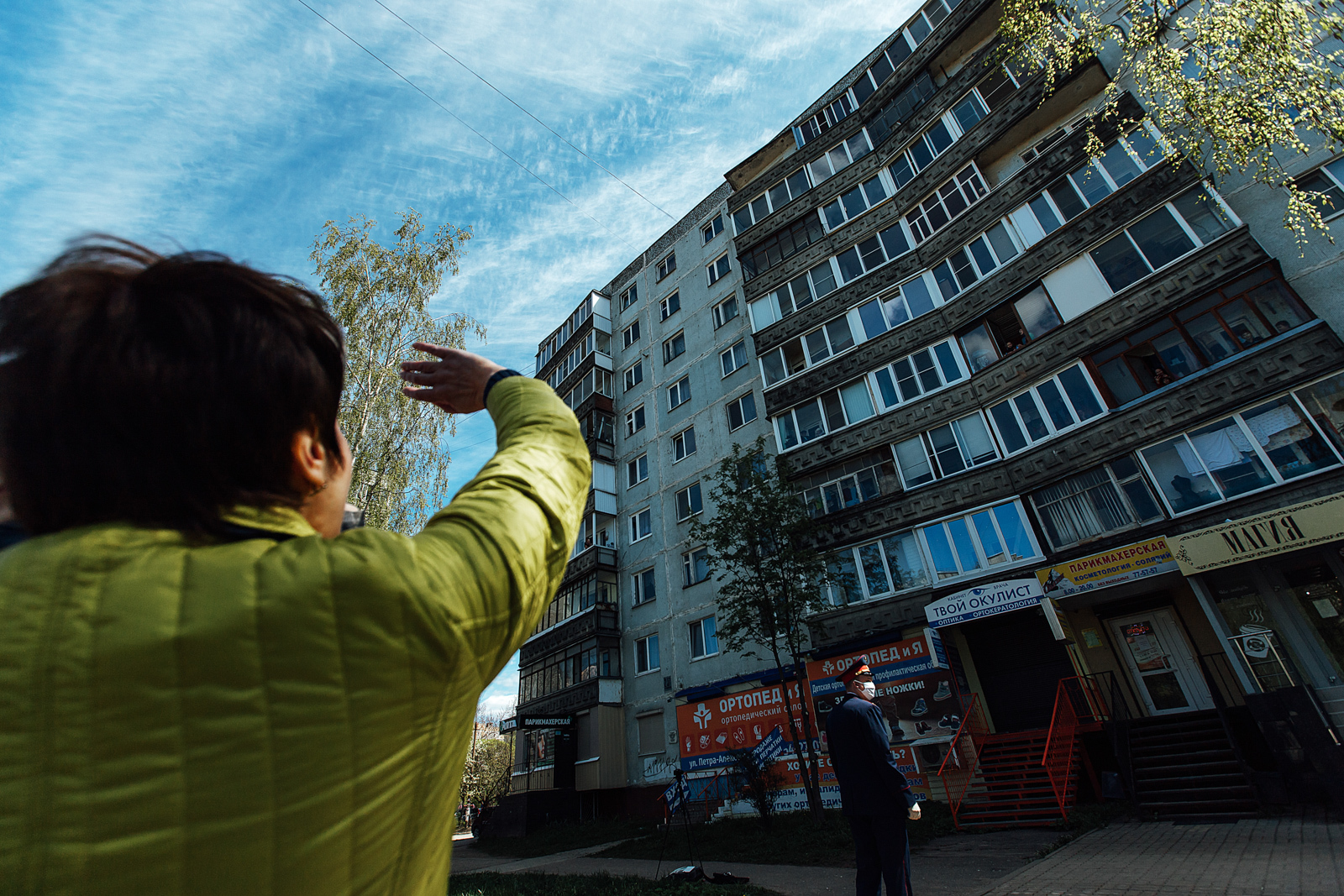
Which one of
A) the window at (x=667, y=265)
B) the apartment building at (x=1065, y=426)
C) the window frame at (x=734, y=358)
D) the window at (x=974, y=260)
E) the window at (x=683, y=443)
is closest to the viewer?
the apartment building at (x=1065, y=426)

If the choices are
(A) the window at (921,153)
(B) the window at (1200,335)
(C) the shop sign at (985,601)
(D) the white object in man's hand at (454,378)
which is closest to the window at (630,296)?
(A) the window at (921,153)

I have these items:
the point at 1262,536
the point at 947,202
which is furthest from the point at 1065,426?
the point at 947,202

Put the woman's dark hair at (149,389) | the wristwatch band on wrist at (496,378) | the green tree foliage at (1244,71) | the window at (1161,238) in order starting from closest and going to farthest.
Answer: the woman's dark hair at (149,389) < the wristwatch band on wrist at (496,378) < the green tree foliage at (1244,71) < the window at (1161,238)

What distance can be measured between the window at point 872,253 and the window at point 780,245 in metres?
1.97

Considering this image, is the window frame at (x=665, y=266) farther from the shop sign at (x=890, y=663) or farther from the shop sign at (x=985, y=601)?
the shop sign at (x=985, y=601)

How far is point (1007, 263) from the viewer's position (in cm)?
1816

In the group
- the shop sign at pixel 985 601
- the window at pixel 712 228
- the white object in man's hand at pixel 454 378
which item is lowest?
the white object in man's hand at pixel 454 378

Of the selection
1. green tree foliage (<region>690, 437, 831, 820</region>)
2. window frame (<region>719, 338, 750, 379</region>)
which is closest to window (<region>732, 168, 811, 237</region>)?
window frame (<region>719, 338, 750, 379</region>)

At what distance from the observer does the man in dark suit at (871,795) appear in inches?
221

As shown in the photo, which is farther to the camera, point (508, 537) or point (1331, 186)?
point (1331, 186)

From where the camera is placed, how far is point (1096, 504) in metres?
15.1

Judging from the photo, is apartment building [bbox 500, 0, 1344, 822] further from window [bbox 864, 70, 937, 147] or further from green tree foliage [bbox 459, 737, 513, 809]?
green tree foliage [bbox 459, 737, 513, 809]

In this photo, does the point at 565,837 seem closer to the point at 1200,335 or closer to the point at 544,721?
the point at 544,721

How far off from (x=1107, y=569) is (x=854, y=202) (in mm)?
16284
